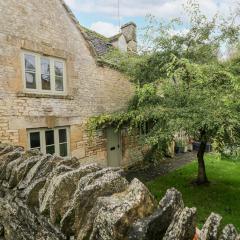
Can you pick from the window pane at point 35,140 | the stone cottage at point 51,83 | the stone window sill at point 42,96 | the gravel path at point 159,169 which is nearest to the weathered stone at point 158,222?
the stone cottage at point 51,83

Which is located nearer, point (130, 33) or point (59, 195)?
point (59, 195)

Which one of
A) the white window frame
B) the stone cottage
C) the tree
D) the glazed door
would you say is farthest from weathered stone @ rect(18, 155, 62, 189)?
the glazed door

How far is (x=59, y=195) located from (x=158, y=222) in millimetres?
893

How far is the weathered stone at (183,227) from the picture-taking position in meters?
1.41

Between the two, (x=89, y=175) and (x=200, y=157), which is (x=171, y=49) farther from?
(x=89, y=175)

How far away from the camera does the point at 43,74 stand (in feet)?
31.1

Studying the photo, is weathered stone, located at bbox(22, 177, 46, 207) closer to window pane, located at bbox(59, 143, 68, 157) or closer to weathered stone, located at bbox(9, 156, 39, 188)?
weathered stone, located at bbox(9, 156, 39, 188)

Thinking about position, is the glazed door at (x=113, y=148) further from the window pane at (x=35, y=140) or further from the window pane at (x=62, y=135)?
the window pane at (x=35, y=140)

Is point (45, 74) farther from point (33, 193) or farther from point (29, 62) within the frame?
point (33, 193)

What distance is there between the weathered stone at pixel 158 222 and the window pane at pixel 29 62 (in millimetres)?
8331

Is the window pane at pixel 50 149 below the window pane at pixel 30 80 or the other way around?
below

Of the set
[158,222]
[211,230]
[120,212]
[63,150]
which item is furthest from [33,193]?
[63,150]

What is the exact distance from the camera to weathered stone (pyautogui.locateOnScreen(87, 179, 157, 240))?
150 cm

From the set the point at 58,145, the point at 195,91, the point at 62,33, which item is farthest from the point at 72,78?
the point at 195,91
